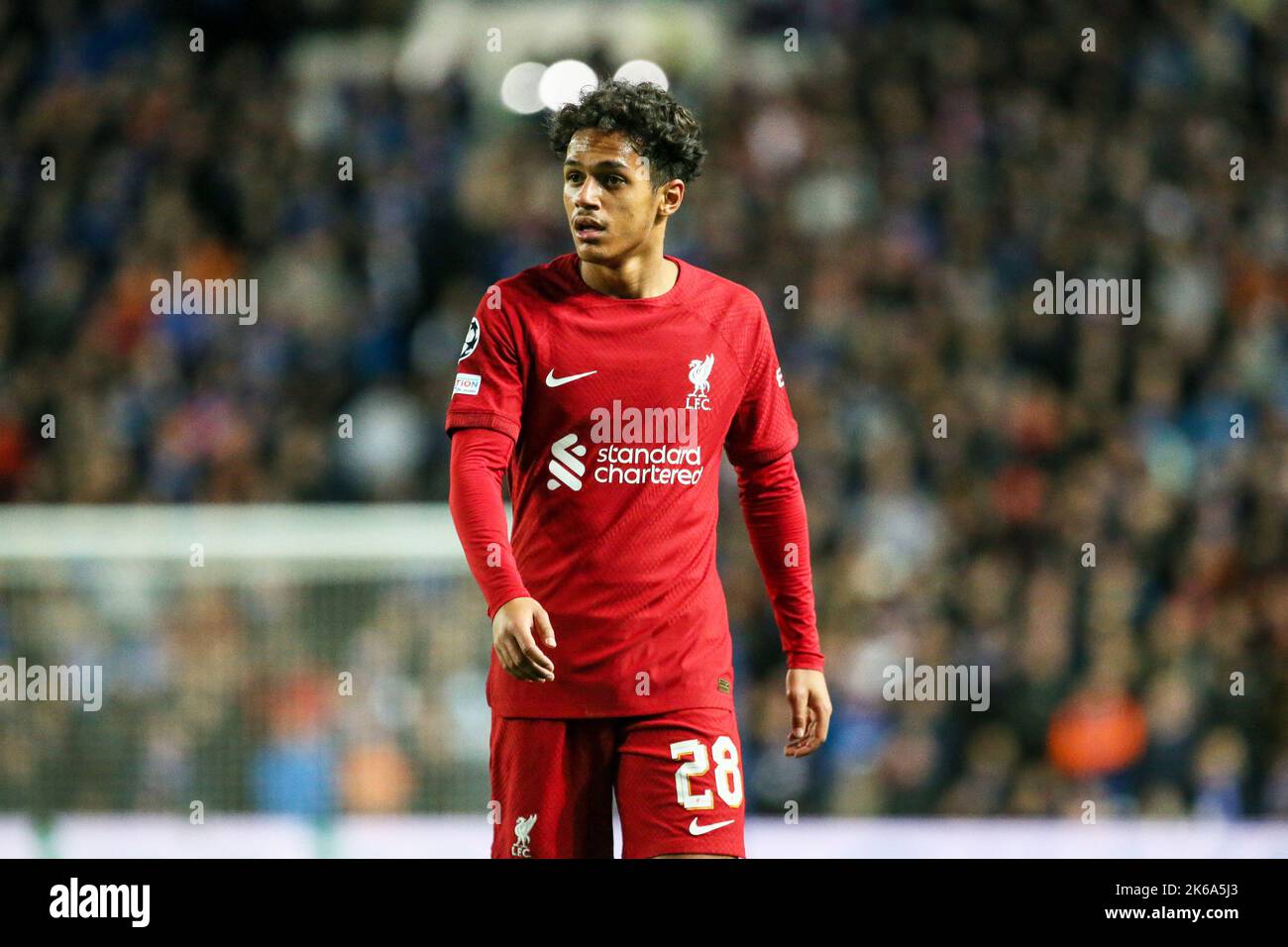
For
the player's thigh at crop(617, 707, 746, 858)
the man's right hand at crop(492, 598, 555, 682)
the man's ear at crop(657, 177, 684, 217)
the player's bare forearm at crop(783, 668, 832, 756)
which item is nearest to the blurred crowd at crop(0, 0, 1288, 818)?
the player's bare forearm at crop(783, 668, 832, 756)

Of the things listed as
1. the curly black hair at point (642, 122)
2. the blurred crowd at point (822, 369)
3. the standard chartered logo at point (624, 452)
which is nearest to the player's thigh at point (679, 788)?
the standard chartered logo at point (624, 452)

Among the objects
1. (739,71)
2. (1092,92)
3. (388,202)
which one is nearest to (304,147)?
(388,202)

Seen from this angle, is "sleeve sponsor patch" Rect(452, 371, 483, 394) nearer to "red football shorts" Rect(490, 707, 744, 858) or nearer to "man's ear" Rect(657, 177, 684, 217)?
"man's ear" Rect(657, 177, 684, 217)

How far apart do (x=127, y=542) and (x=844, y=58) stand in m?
5.49

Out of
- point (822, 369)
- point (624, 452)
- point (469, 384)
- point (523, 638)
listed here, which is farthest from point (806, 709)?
point (822, 369)

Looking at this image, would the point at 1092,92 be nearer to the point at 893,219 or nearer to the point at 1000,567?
the point at 893,219

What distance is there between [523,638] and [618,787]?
1.68ft

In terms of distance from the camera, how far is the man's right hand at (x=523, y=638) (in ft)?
11.1

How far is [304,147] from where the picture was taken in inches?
384

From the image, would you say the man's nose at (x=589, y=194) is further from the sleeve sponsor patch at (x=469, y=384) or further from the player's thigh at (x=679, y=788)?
the player's thigh at (x=679, y=788)

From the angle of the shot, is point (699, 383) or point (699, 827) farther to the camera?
point (699, 383)

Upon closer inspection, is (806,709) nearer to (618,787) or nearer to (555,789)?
(618,787)

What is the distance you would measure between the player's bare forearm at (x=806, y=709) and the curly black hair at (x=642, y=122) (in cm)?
114

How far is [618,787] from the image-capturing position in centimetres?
372
